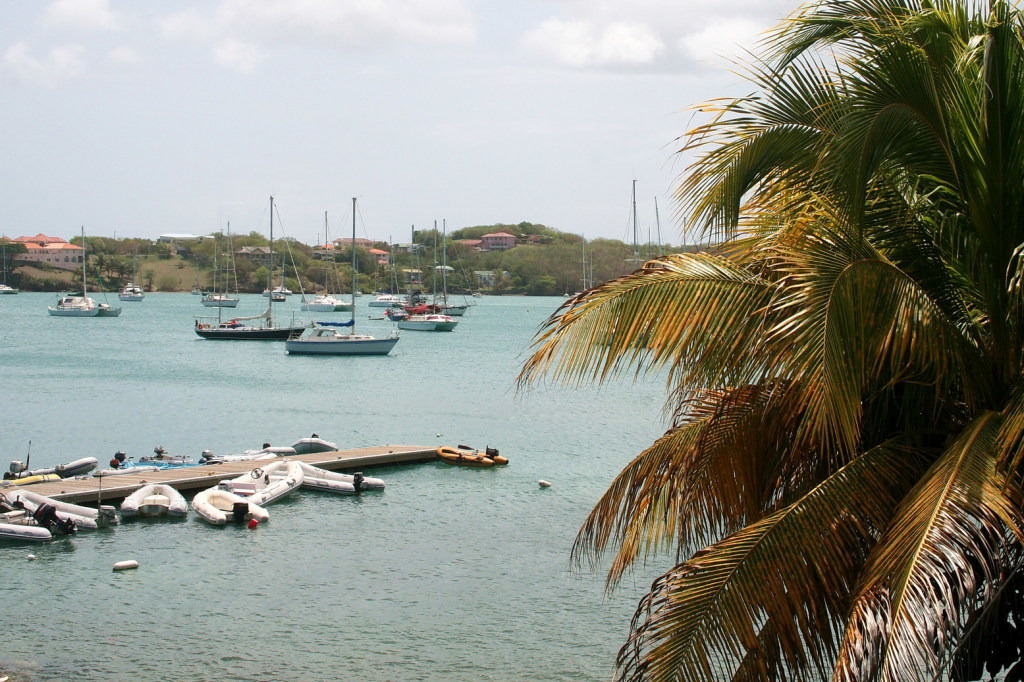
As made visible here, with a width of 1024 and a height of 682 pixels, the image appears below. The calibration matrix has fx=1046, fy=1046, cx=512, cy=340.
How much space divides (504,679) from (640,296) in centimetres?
1177

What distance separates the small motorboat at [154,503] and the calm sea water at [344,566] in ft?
1.41

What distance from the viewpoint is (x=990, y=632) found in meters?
5.68

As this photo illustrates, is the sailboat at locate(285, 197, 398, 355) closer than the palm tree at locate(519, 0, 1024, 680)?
No

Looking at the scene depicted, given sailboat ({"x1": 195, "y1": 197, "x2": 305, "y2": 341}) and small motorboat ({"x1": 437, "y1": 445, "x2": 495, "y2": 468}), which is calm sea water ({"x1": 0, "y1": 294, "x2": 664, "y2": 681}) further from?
sailboat ({"x1": 195, "y1": 197, "x2": 305, "y2": 341})

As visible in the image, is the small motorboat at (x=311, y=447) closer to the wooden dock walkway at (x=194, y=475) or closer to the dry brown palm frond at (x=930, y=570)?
the wooden dock walkway at (x=194, y=475)

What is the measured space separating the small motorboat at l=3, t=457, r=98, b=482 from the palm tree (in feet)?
88.5

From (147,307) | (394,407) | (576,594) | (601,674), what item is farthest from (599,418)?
(147,307)

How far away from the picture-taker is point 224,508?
2659 centimetres

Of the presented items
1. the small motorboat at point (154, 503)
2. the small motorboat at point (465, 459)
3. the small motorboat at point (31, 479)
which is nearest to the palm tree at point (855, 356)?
the small motorboat at point (154, 503)

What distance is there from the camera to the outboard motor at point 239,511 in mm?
25953

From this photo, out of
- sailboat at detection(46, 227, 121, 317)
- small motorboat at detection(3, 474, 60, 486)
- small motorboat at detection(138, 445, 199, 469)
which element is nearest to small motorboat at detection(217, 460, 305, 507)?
small motorboat at detection(138, 445, 199, 469)

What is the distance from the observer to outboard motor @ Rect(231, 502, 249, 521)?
85.1 feet

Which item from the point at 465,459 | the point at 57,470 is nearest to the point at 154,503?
the point at 57,470

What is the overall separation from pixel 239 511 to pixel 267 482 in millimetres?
3016
